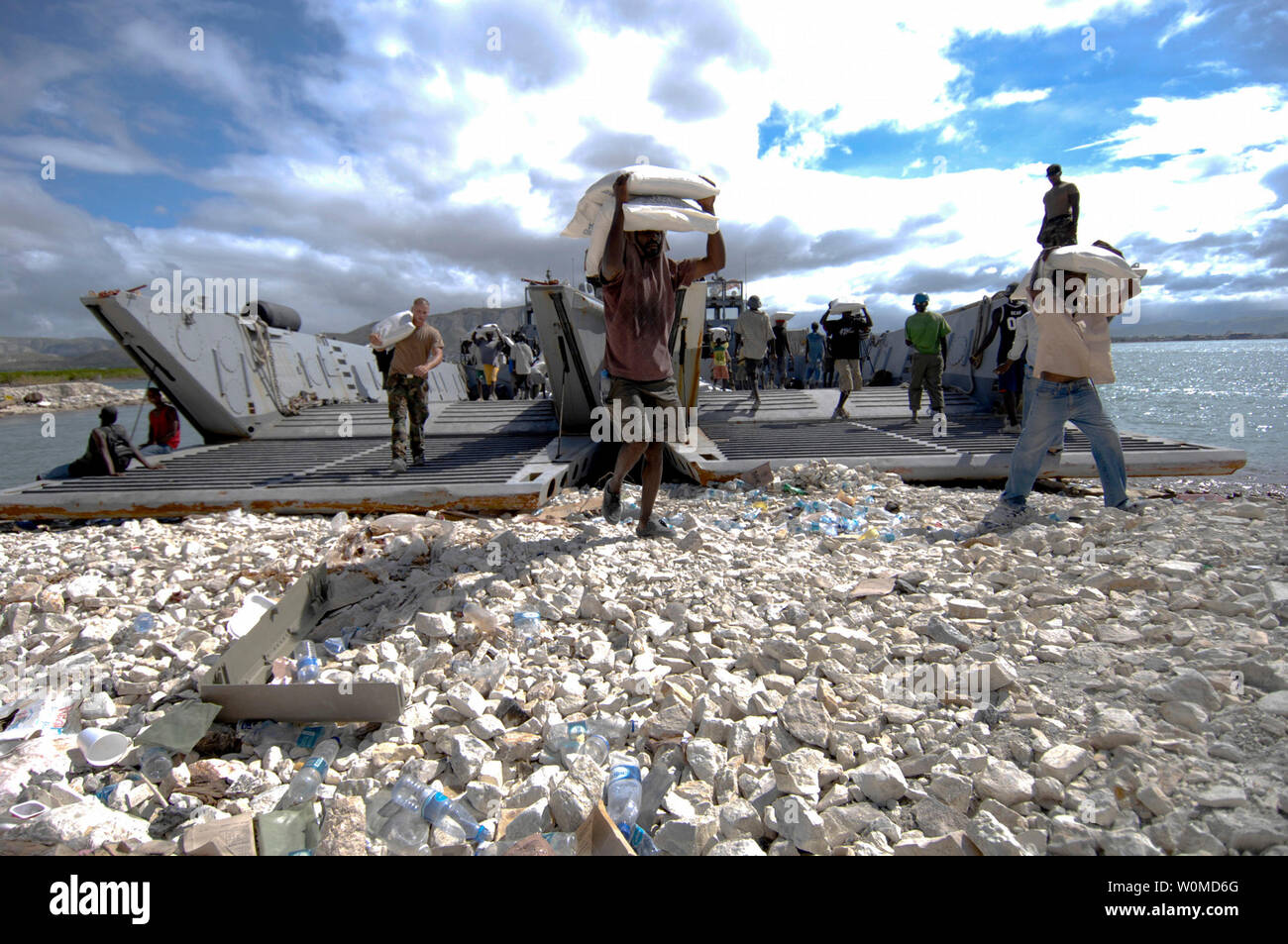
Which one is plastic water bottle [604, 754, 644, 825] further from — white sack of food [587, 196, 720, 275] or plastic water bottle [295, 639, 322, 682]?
white sack of food [587, 196, 720, 275]

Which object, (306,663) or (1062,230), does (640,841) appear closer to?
(306,663)

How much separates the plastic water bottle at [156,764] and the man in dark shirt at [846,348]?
26.8 feet

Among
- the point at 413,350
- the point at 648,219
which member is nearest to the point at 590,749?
the point at 648,219

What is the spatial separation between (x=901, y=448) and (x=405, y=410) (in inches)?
182

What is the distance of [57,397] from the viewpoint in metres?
37.0

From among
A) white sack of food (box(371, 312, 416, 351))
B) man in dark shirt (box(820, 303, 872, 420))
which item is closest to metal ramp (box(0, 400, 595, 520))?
white sack of food (box(371, 312, 416, 351))

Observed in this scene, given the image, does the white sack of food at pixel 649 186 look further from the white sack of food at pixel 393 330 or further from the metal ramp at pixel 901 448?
the white sack of food at pixel 393 330

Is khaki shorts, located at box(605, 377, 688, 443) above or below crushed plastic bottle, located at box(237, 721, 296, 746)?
above

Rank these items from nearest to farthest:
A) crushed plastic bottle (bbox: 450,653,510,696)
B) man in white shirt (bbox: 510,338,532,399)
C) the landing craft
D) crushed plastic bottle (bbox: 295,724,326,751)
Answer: crushed plastic bottle (bbox: 295,724,326,751) → crushed plastic bottle (bbox: 450,653,510,696) → the landing craft → man in white shirt (bbox: 510,338,532,399)

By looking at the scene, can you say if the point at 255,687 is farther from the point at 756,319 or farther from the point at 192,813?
the point at 756,319

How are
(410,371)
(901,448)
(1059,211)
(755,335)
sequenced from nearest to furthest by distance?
(1059,211), (410,371), (901,448), (755,335)

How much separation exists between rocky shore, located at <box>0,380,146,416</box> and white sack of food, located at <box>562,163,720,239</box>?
35.8m

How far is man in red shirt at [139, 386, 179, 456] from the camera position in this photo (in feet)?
24.8

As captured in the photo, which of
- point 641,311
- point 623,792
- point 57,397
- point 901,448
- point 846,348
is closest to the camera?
point 623,792
